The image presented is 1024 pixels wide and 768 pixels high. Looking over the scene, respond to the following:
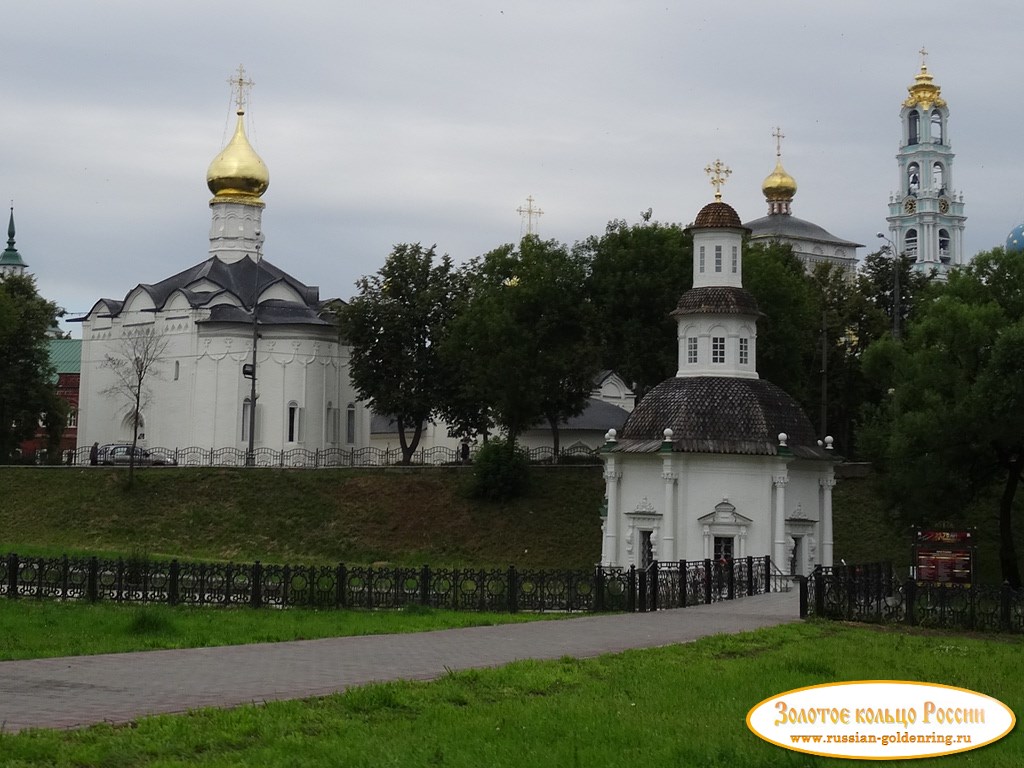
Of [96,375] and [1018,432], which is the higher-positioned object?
[96,375]

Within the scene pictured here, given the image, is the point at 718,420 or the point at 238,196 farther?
the point at 238,196

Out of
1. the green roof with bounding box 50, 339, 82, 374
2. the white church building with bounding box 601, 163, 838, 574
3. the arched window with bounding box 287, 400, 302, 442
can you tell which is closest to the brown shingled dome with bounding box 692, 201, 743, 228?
the white church building with bounding box 601, 163, 838, 574

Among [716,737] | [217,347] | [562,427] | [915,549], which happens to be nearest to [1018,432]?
[915,549]

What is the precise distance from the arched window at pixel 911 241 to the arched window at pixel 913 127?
6.69 metres

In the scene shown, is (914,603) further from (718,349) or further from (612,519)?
(718,349)

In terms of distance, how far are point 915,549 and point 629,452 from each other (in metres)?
10.5

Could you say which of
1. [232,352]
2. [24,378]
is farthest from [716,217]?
[24,378]

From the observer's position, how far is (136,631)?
1880 centimetres

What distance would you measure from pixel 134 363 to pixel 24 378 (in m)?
4.59

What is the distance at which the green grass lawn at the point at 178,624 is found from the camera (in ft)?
56.3

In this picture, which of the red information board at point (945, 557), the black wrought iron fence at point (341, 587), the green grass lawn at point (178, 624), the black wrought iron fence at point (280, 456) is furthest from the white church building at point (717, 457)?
the black wrought iron fence at point (280, 456)

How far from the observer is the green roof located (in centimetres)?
8888

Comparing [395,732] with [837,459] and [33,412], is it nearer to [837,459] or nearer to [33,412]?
[837,459]

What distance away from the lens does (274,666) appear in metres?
14.6
